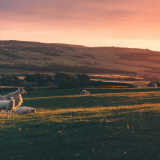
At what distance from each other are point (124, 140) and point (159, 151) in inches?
68.3

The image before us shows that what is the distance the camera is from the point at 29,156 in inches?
319

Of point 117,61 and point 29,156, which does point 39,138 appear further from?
point 117,61

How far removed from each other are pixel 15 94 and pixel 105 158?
1530 cm

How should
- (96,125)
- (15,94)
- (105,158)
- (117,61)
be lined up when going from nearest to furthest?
(105,158) → (96,125) → (15,94) → (117,61)

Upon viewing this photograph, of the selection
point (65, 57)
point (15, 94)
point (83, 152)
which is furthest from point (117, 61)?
point (83, 152)

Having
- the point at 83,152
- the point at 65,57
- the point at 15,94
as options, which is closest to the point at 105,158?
the point at 83,152

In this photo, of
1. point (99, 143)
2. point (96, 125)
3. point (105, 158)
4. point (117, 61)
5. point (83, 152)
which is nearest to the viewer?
point (105, 158)

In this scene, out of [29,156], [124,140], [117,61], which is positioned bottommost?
[29,156]

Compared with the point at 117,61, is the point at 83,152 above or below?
below

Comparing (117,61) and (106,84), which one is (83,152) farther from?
(117,61)

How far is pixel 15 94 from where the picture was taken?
66.8ft

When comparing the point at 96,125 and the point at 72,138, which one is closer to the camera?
the point at 72,138

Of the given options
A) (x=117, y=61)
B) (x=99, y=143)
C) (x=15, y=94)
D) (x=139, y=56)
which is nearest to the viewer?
(x=99, y=143)

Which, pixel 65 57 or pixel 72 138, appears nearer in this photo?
pixel 72 138
